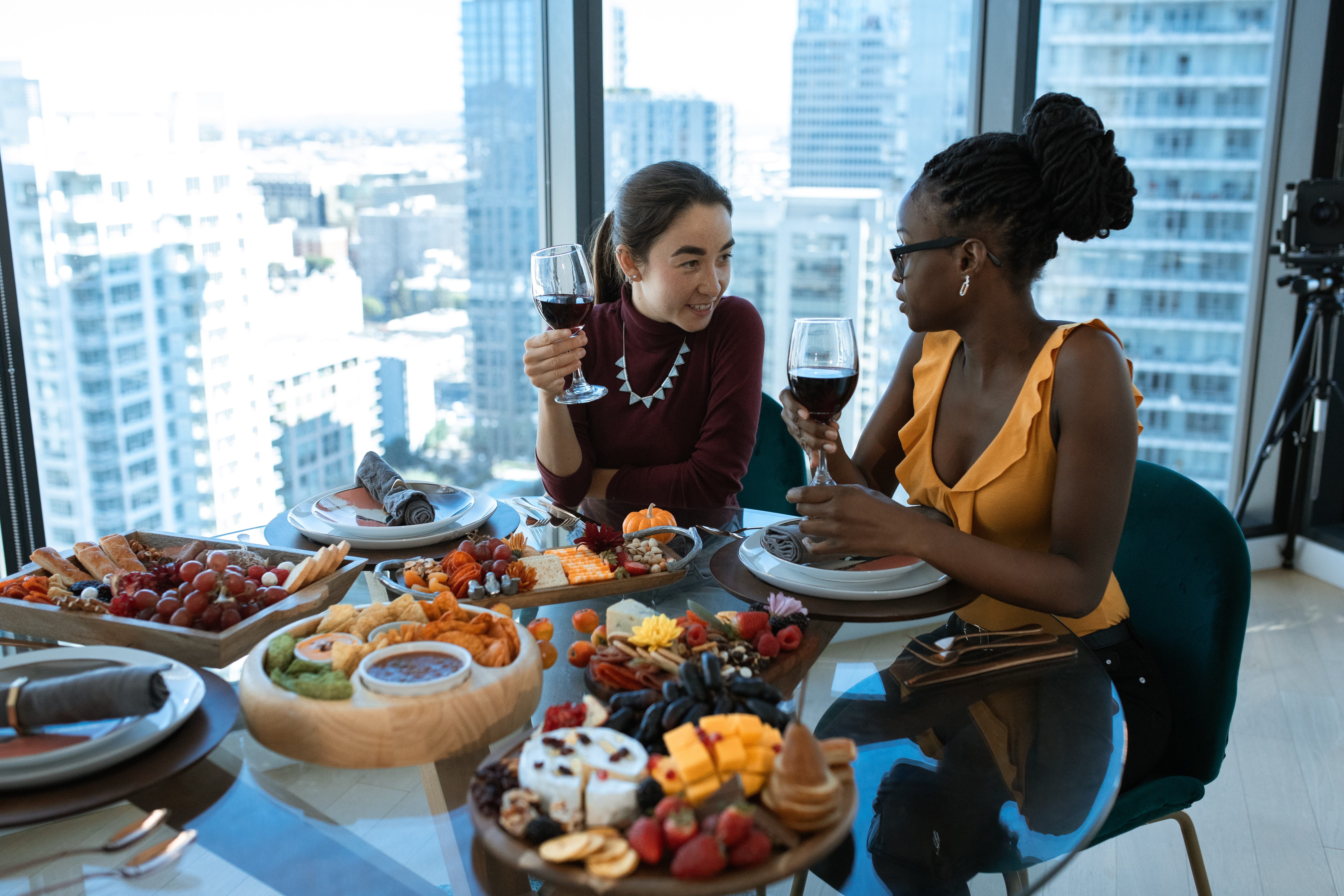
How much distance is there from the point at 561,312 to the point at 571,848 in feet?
3.44

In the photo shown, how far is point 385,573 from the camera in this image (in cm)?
122

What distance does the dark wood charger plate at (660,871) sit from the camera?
25.5 inches

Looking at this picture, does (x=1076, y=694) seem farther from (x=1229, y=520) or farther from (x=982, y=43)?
(x=982, y=43)

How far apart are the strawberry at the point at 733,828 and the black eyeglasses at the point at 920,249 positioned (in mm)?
1069

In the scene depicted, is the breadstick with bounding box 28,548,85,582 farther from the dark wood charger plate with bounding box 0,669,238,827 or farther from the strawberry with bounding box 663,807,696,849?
the strawberry with bounding box 663,807,696,849

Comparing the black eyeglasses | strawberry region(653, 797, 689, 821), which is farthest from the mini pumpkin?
strawberry region(653, 797, 689, 821)

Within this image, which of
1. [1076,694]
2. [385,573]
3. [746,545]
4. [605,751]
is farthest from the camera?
[746,545]

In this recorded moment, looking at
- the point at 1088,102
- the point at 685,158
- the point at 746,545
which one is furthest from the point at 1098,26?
the point at 746,545

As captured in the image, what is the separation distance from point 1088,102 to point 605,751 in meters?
3.59

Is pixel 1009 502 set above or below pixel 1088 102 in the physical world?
below

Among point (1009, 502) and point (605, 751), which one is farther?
point (1009, 502)

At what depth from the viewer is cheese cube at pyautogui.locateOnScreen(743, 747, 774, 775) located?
0.72m

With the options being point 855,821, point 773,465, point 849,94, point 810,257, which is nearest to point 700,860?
point 855,821

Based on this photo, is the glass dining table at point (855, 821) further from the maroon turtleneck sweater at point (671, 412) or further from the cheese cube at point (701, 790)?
the maroon turtleneck sweater at point (671, 412)
